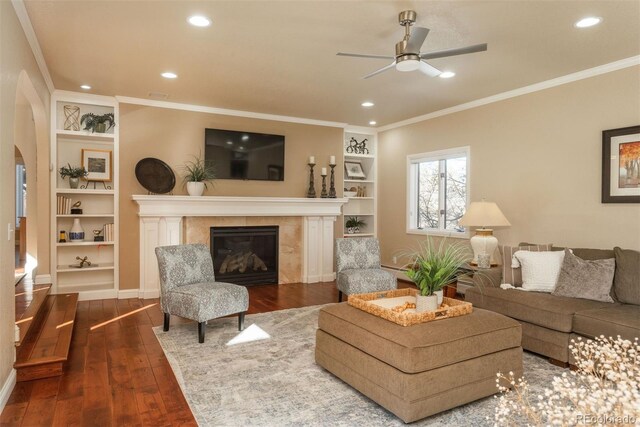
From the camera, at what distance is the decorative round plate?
18.0 feet

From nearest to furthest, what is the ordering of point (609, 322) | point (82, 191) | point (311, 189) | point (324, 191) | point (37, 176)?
point (609, 322), point (37, 176), point (82, 191), point (311, 189), point (324, 191)

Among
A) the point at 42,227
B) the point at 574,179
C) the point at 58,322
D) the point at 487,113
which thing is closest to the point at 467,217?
the point at 574,179

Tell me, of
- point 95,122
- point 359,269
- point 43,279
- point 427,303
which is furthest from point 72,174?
point 427,303

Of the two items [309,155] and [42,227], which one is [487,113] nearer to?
[309,155]

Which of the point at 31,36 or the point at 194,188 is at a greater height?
the point at 31,36

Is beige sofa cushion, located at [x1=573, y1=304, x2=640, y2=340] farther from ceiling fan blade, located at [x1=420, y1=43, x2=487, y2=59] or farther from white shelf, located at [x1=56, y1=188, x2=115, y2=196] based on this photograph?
white shelf, located at [x1=56, y1=188, x2=115, y2=196]

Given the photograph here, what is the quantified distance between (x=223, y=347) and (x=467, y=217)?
3025mm

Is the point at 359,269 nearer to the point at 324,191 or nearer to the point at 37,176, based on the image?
the point at 324,191

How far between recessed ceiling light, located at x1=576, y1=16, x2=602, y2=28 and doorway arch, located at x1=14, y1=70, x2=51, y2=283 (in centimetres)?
486

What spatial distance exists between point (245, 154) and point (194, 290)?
285cm

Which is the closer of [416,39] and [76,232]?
[416,39]

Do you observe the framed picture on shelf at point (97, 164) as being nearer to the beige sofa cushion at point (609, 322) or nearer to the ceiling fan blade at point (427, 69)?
the ceiling fan blade at point (427, 69)

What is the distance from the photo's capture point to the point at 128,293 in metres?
5.42

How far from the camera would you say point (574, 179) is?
14.2 feet
